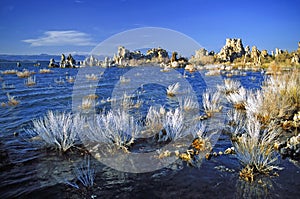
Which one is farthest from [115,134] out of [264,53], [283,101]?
[264,53]

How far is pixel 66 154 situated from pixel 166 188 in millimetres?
2688

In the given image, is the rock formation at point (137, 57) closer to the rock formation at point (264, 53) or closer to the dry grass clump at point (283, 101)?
the rock formation at point (264, 53)

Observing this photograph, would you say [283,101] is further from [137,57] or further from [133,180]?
Answer: [137,57]

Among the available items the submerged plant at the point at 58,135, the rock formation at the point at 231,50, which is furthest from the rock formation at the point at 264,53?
the submerged plant at the point at 58,135

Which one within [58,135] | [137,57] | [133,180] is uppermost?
[137,57]

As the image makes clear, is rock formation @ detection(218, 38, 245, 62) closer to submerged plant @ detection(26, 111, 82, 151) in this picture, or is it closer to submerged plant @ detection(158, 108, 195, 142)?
submerged plant @ detection(158, 108, 195, 142)

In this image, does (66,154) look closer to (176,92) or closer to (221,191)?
(221,191)

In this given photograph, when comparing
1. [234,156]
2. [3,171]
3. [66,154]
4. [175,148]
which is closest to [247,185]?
[234,156]

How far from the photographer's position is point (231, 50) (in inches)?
2643

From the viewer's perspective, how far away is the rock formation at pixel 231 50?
63.1 metres

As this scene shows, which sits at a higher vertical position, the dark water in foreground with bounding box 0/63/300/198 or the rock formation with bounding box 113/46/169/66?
the rock formation with bounding box 113/46/169/66

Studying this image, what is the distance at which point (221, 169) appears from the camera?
4512 millimetres

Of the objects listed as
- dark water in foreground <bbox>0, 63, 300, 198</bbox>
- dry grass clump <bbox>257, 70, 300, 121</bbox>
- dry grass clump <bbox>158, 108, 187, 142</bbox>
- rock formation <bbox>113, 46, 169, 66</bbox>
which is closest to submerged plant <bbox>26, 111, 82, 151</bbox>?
dark water in foreground <bbox>0, 63, 300, 198</bbox>

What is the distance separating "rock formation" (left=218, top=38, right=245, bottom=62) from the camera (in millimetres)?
63062
